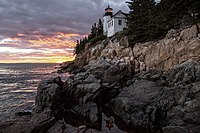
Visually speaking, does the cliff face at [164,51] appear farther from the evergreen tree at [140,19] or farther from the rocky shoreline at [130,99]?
the evergreen tree at [140,19]

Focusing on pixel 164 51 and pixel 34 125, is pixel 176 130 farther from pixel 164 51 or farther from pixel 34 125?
pixel 164 51

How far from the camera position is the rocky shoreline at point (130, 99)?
1075cm

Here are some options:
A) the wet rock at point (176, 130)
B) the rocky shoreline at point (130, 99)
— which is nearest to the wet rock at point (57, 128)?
the rocky shoreline at point (130, 99)

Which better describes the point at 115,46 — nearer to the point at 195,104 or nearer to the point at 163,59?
the point at 163,59

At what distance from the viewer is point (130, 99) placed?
45.4 ft

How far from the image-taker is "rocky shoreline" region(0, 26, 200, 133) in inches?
423

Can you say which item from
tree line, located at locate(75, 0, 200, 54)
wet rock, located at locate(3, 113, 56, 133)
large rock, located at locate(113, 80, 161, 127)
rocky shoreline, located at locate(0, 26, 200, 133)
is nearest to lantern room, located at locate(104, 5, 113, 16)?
tree line, located at locate(75, 0, 200, 54)

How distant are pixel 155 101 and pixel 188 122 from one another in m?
3.42

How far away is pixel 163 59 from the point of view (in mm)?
20609

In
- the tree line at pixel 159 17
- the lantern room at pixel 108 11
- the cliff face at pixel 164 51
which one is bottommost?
the cliff face at pixel 164 51

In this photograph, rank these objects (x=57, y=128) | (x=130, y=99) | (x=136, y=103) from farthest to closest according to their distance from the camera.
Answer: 1. (x=130, y=99)
2. (x=136, y=103)
3. (x=57, y=128)

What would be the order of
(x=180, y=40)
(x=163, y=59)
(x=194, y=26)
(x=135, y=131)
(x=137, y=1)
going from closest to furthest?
1. (x=135, y=131)
2. (x=194, y=26)
3. (x=180, y=40)
4. (x=163, y=59)
5. (x=137, y=1)

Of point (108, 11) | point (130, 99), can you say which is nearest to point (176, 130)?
point (130, 99)

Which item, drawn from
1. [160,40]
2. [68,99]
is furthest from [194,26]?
[68,99]
